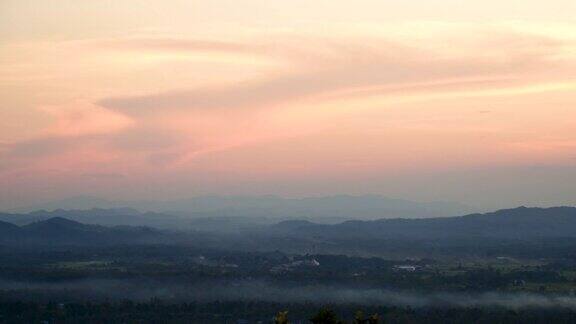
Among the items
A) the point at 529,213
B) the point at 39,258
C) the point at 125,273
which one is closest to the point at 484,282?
the point at 125,273

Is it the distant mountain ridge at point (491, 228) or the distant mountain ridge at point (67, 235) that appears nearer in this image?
the distant mountain ridge at point (67, 235)

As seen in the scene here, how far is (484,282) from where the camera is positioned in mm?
90188

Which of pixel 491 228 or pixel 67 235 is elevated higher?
pixel 491 228

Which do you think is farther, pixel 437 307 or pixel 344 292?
pixel 344 292

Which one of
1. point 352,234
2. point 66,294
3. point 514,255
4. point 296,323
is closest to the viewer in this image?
point 296,323

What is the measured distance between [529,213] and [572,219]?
9.40 metres

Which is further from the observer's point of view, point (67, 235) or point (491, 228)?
point (491, 228)

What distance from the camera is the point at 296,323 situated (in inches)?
2621

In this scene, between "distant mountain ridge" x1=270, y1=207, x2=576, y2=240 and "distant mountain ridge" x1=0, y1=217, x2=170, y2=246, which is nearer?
"distant mountain ridge" x1=0, y1=217, x2=170, y2=246

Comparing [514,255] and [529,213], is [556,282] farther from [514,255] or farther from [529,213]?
[529,213]

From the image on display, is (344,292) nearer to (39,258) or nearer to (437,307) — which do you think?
(437,307)

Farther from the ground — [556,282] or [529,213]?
[529,213]

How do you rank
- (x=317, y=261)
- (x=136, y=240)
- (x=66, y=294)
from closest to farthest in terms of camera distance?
(x=66, y=294) < (x=317, y=261) < (x=136, y=240)

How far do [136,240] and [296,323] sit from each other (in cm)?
10231
